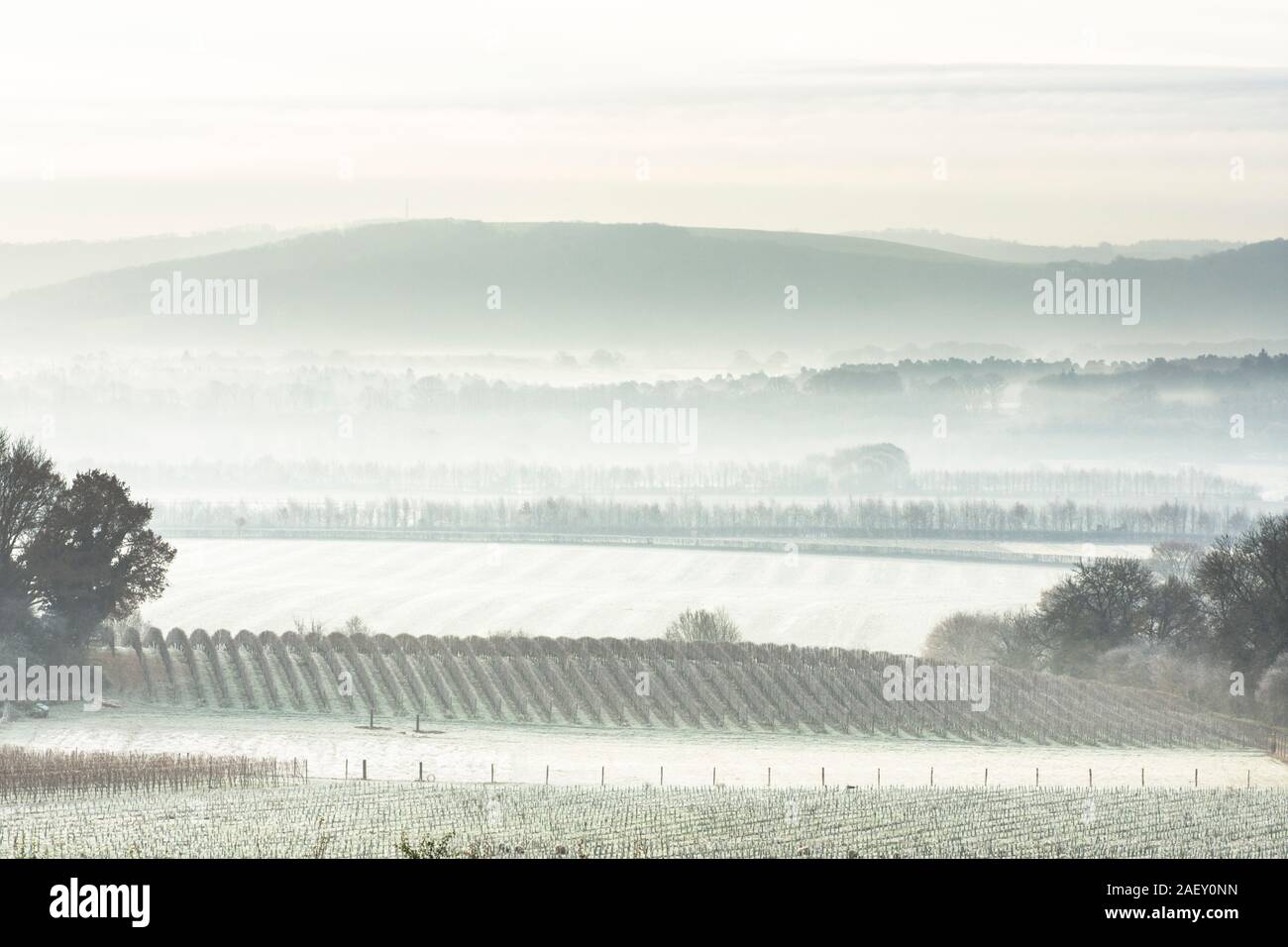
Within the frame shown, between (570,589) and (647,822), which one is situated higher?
(570,589)

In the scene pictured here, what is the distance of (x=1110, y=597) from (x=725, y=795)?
31707 millimetres

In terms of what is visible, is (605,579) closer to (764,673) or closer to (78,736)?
(764,673)

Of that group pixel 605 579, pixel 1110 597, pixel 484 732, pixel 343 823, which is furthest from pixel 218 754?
pixel 605 579

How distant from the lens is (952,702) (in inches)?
2234

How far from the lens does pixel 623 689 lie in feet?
190

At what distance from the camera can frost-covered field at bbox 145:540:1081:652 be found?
8319 centimetres

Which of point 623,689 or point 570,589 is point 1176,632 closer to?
point 623,689

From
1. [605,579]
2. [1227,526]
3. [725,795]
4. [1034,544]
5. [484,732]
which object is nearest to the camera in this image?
[725,795]

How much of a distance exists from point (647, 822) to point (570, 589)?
62.3m
